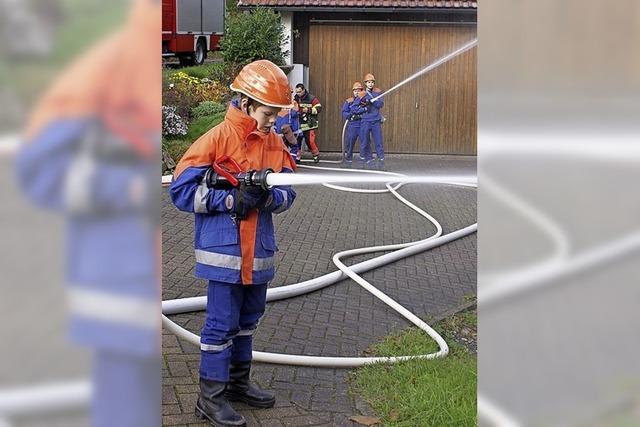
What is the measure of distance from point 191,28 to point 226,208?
18.7m

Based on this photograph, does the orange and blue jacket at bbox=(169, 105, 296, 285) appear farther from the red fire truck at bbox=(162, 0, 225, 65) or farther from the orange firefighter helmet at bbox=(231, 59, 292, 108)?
the red fire truck at bbox=(162, 0, 225, 65)

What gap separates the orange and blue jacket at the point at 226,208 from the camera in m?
3.39

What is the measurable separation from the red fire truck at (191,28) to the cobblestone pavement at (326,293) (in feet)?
33.1

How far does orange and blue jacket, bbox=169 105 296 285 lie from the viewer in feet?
11.1

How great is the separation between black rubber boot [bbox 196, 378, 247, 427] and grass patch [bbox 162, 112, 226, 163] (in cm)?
919
